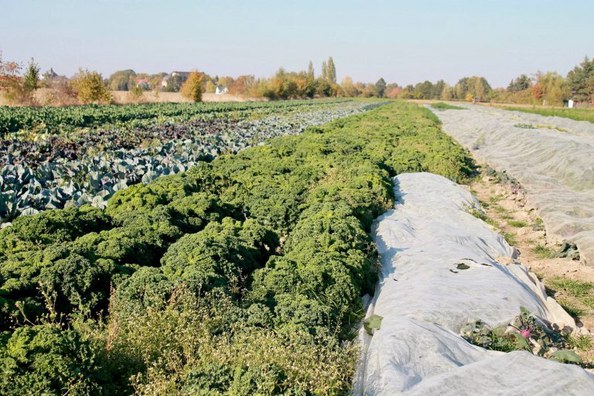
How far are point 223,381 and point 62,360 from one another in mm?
1132

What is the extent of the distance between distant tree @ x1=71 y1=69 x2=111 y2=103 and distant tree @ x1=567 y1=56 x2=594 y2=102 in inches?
2882

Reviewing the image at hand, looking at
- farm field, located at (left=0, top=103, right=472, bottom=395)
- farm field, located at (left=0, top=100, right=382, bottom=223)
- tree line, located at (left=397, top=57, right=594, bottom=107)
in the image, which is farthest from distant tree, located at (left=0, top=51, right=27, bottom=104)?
tree line, located at (left=397, top=57, right=594, bottom=107)

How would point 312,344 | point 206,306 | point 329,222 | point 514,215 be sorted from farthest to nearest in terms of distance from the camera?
point 514,215
point 329,222
point 206,306
point 312,344

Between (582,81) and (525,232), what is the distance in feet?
291

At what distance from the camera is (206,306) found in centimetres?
477

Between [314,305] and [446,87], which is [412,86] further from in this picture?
[314,305]

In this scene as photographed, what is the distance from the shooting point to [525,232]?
35.0 feet

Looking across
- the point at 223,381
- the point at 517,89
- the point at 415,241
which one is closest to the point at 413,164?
the point at 415,241

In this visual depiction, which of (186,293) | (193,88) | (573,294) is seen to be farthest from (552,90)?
(186,293)

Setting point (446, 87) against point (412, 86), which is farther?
point (412, 86)

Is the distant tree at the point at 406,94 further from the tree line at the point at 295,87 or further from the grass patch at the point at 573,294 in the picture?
the grass patch at the point at 573,294

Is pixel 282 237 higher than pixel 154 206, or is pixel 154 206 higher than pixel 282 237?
pixel 154 206

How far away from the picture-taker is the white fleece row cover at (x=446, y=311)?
12.8ft

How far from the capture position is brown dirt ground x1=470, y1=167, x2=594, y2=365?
8195 millimetres
